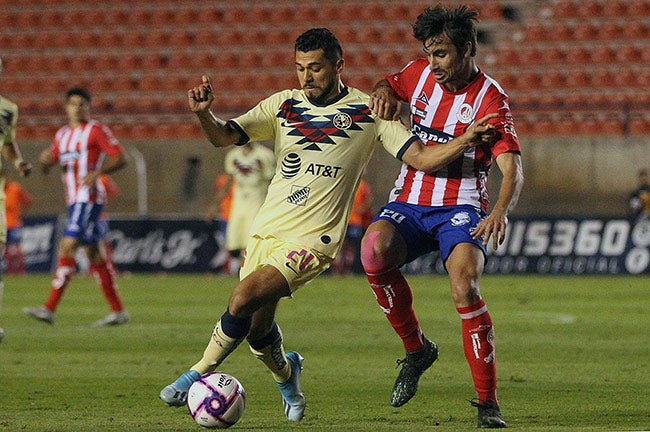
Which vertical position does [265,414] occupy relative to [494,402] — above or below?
below

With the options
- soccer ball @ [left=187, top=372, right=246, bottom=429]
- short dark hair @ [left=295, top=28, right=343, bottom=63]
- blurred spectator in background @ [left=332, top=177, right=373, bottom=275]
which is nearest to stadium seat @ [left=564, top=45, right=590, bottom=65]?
blurred spectator in background @ [left=332, top=177, right=373, bottom=275]

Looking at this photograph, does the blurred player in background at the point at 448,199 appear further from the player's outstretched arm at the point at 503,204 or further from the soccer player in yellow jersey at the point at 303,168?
the soccer player in yellow jersey at the point at 303,168

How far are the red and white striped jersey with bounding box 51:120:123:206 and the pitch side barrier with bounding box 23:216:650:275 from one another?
9.08 meters

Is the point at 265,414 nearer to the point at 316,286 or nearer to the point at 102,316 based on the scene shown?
the point at 102,316

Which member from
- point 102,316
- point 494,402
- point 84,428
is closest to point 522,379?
point 494,402

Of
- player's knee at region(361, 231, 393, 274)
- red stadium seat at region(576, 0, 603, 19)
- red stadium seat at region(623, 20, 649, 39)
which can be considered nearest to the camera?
player's knee at region(361, 231, 393, 274)

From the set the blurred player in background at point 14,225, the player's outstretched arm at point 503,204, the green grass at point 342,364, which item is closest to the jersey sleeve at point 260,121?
the player's outstretched arm at point 503,204

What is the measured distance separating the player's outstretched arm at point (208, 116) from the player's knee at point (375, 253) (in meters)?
0.88

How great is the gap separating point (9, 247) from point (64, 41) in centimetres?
643

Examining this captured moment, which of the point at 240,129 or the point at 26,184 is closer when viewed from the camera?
the point at 240,129

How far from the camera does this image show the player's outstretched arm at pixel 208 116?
19.9 feet

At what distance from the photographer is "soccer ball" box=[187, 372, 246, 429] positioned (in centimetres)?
591

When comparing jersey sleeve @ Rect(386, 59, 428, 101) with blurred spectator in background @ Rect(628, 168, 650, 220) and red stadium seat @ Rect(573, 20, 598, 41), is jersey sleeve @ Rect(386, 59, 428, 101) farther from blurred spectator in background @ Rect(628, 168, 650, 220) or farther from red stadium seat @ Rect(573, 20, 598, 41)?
red stadium seat @ Rect(573, 20, 598, 41)

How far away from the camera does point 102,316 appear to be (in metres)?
13.4
